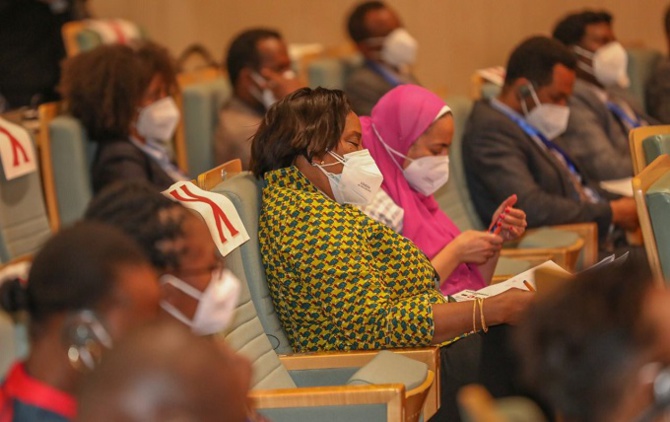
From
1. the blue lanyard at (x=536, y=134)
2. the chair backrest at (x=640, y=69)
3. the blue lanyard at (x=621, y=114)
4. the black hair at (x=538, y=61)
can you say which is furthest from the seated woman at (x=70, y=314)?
the chair backrest at (x=640, y=69)

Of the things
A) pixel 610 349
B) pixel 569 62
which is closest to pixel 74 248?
pixel 610 349

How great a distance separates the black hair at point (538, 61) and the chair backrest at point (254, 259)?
67.6 inches

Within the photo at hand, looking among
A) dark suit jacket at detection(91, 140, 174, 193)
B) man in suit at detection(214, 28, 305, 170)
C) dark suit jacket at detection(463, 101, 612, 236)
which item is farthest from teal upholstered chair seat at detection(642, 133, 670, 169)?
man in suit at detection(214, 28, 305, 170)

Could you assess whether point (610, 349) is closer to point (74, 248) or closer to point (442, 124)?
point (74, 248)

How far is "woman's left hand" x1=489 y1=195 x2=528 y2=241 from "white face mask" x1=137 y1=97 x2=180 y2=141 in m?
1.37

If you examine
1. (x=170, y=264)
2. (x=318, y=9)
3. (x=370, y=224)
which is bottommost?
(x=318, y=9)

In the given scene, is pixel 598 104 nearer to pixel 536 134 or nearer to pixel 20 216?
pixel 536 134

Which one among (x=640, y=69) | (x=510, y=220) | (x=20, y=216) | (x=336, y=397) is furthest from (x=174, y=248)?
(x=640, y=69)

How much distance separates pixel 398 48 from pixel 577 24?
0.94 meters

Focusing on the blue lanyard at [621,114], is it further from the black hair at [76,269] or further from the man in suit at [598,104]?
the black hair at [76,269]

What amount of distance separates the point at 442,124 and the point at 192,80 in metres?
2.44

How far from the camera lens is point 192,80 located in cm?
546

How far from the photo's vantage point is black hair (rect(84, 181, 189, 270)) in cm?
190

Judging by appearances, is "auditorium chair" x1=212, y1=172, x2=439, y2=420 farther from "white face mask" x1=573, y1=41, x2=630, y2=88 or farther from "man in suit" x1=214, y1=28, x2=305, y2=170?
"white face mask" x1=573, y1=41, x2=630, y2=88
